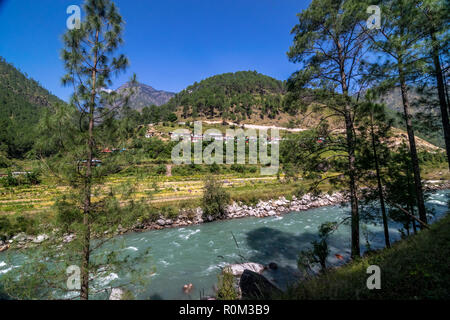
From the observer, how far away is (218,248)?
14805 millimetres

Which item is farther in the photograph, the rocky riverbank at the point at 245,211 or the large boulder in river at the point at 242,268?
the rocky riverbank at the point at 245,211

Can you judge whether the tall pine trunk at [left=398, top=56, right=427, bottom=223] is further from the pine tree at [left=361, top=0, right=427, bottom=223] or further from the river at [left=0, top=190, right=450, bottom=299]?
the river at [left=0, top=190, right=450, bottom=299]

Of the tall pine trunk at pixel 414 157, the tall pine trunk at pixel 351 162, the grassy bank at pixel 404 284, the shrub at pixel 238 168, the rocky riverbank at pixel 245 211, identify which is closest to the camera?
the grassy bank at pixel 404 284

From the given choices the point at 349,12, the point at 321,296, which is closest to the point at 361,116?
the point at 349,12

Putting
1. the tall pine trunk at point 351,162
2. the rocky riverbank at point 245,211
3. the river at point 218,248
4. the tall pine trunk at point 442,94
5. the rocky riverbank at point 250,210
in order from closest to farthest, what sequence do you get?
the tall pine trunk at point 442,94 → the tall pine trunk at point 351,162 → the river at point 218,248 → the rocky riverbank at point 245,211 → the rocky riverbank at point 250,210

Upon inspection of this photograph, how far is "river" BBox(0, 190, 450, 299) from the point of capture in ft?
33.8

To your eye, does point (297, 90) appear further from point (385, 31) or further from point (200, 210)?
point (200, 210)

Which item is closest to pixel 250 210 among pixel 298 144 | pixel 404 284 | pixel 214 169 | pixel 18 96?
pixel 298 144

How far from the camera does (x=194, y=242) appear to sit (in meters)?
15.9

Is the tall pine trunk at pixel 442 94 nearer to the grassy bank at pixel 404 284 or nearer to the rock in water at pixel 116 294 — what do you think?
the grassy bank at pixel 404 284

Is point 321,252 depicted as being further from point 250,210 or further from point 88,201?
point 250,210

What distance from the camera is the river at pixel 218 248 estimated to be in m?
10.3

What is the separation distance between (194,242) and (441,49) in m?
17.4

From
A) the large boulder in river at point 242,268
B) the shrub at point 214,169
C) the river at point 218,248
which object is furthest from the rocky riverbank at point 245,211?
the shrub at point 214,169
